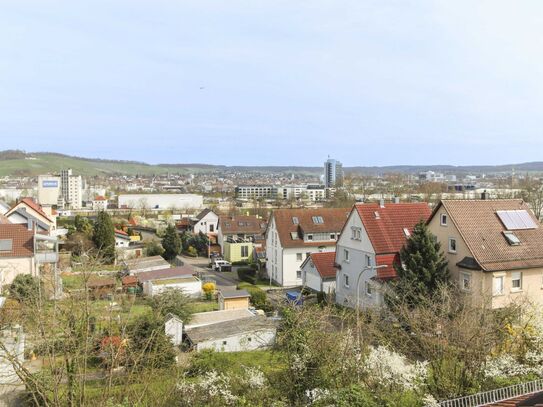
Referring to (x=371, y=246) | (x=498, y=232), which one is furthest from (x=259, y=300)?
(x=498, y=232)

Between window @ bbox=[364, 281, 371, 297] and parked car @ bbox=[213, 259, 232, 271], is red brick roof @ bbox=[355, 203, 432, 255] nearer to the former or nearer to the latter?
window @ bbox=[364, 281, 371, 297]

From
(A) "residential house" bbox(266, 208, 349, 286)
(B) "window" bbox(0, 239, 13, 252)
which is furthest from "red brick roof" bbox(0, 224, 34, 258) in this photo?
(A) "residential house" bbox(266, 208, 349, 286)

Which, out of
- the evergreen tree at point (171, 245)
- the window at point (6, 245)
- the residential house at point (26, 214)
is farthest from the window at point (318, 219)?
the residential house at point (26, 214)

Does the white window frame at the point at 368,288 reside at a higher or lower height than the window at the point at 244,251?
higher

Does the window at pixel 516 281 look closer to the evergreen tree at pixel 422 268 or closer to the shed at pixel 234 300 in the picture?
the evergreen tree at pixel 422 268

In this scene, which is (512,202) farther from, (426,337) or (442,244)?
(426,337)

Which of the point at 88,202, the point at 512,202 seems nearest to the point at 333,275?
the point at 512,202
